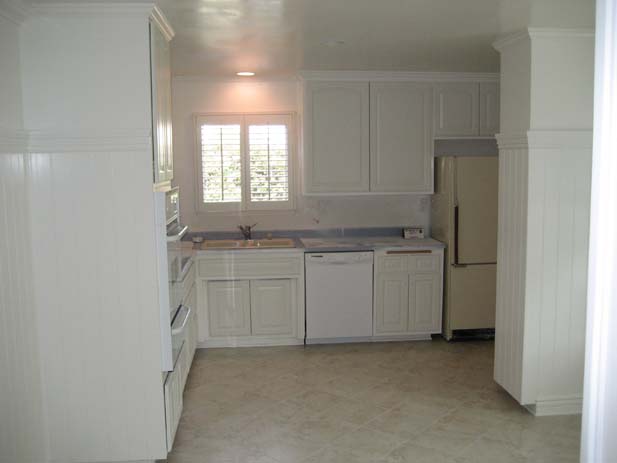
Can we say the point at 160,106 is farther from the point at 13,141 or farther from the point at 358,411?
the point at 358,411

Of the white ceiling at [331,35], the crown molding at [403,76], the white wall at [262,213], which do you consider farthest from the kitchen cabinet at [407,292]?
the white ceiling at [331,35]

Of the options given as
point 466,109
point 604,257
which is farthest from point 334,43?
point 604,257

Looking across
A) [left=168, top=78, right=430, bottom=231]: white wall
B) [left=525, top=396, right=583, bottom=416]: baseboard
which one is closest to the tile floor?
[left=525, top=396, right=583, bottom=416]: baseboard

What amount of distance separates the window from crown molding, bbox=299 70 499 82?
61 centimetres

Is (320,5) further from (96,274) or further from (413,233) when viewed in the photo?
(413,233)

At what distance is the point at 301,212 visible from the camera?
5.77 meters

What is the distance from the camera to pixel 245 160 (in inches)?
220

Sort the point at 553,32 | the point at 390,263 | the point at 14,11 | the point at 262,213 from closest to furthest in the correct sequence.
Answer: the point at 14,11 → the point at 553,32 → the point at 390,263 → the point at 262,213

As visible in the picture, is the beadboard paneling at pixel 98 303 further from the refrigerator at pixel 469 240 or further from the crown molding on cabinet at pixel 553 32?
the refrigerator at pixel 469 240

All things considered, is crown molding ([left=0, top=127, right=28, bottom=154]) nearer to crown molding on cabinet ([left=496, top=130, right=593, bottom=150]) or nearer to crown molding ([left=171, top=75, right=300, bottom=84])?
crown molding ([left=171, top=75, right=300, bottom=84])

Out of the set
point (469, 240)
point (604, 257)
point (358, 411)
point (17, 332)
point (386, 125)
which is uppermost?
point (386, 125)

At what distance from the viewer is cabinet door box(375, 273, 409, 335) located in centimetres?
529

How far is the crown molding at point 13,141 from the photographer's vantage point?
2660 millimetres

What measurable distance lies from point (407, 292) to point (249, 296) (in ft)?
4.79
